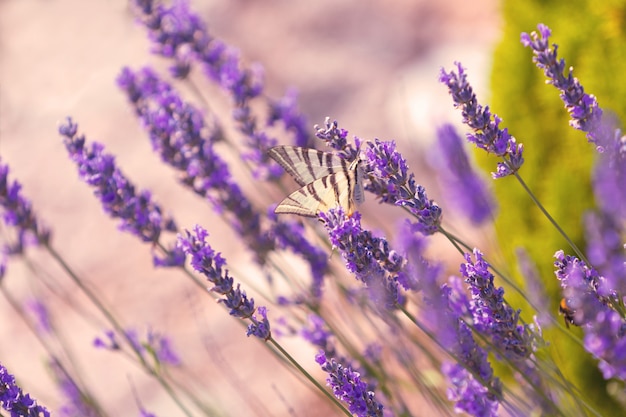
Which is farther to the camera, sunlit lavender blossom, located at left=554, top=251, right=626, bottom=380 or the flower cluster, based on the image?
the flower cluster

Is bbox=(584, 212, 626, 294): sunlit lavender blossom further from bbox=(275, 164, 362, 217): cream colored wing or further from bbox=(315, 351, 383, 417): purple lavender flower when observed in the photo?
bbox=(275, 164, 362, 217): cream colored wing

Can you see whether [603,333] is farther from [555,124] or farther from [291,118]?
[555,124]

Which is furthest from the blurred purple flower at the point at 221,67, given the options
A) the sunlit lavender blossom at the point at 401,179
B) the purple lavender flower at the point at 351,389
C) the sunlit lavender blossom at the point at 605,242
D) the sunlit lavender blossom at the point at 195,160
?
the sunlit lavender blossom at the point at 605,242

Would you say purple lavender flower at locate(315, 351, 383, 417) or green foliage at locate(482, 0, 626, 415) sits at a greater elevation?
green foliage at locate(482, 0, 626, 415)

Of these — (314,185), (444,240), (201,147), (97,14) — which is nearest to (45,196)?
(97,14)

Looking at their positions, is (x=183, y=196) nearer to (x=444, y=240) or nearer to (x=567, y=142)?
(x=444, y=240)

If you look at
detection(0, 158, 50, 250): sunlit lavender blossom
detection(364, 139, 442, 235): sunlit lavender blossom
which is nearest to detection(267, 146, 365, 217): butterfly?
detection(364, 139, 442, 235): sunlit lavender blossom

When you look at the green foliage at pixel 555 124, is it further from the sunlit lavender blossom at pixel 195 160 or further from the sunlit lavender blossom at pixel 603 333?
the sunlit lavender blossom at pixel 603 333
